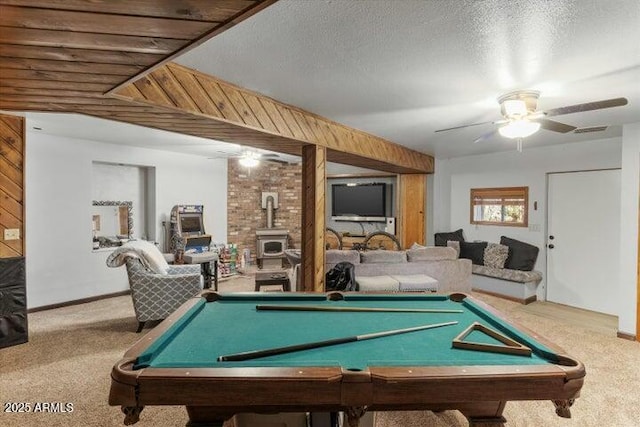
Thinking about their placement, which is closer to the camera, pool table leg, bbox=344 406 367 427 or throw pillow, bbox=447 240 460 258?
pool table leg, bbox=344 406 367 427

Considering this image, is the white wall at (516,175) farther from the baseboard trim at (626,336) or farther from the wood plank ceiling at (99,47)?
the wood plank ceiling at (99,47)

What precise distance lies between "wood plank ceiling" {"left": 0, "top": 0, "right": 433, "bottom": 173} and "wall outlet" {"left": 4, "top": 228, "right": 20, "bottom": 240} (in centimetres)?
160

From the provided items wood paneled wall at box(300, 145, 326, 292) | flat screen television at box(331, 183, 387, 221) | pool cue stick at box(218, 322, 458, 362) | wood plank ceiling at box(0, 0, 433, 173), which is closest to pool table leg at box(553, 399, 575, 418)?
pool cue stick at box(218, 322, 458, 362)

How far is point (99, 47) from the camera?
1654mm

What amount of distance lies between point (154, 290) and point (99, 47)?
304 centimetres

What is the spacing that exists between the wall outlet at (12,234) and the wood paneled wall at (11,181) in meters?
0.02

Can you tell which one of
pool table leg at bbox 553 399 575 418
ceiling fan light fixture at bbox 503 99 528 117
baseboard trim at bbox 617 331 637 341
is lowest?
baseboard trim at bbox 617 331 637 341

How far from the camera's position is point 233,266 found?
738cm

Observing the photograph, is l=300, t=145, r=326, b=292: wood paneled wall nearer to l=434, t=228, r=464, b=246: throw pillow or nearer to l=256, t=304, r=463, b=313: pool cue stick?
l=256, t=304, r=463, b=313: pool cue stick

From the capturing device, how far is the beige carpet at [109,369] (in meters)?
2.49

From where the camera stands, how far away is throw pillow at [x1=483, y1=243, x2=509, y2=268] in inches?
234

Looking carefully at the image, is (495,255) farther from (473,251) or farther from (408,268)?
(408,268)

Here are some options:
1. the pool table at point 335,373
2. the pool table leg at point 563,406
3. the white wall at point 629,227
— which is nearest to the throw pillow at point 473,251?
the white wall at point 629,227

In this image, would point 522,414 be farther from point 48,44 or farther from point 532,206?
point 532,206
